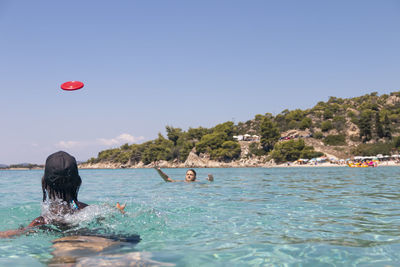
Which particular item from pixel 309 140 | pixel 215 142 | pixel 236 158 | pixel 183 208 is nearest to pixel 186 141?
pixel 215 142

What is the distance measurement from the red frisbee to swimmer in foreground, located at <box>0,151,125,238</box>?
3811 millimetres

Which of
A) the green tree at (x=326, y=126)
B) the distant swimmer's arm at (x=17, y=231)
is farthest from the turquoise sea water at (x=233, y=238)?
the green tree at (x=326, y=126)

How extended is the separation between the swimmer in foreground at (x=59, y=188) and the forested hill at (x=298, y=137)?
7388 cm

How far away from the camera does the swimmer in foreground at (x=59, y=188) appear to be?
12.2 feet

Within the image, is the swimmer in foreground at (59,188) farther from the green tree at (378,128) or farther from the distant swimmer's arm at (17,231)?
the green tree at (378,128)

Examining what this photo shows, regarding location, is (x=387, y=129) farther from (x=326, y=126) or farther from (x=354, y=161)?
(x=354, y=161)

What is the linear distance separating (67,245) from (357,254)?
3.31m

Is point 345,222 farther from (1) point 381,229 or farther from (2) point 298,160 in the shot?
(2) point 298,160

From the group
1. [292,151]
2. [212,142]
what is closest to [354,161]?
[292,151]

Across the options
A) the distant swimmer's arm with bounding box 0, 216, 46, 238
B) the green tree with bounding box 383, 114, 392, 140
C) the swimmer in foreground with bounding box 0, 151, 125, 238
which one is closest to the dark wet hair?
the swimmer in foreground with bounding box 0, 151, 125, 238

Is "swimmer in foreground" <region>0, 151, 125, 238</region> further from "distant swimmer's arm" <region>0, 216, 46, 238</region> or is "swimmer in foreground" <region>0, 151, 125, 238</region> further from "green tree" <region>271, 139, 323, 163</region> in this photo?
"green tree" <region>271, 139, 323, 163</region>

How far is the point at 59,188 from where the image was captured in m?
3.82

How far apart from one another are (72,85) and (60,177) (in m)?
4.33

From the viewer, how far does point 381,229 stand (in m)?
5.18
